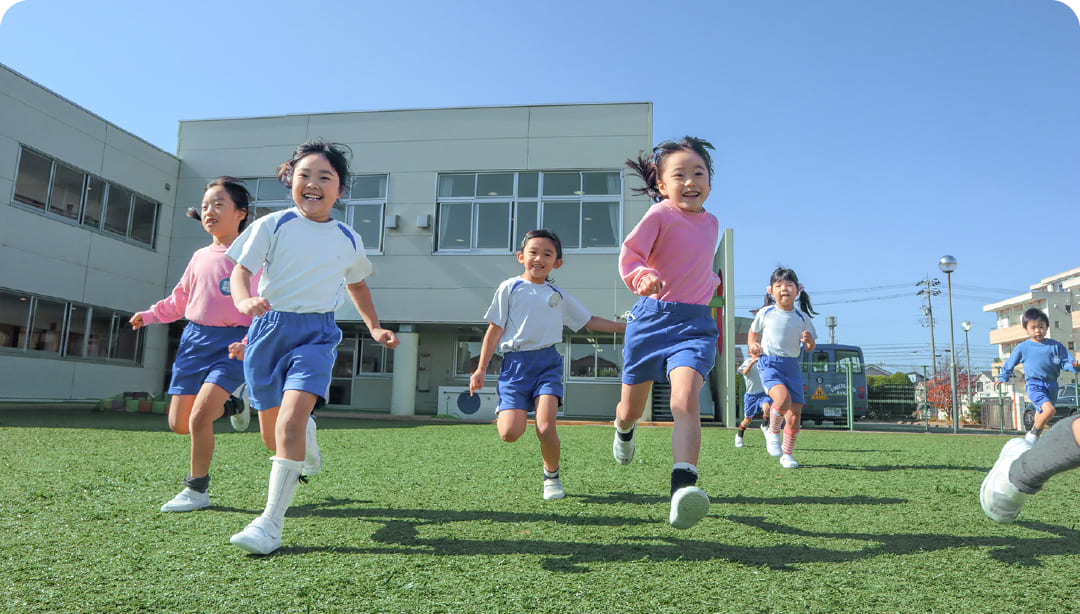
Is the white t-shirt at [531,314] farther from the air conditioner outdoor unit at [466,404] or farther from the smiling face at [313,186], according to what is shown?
the air conditioner outdoor unit at [466,404]

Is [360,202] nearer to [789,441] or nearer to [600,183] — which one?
[600,183]

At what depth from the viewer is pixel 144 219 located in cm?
1680

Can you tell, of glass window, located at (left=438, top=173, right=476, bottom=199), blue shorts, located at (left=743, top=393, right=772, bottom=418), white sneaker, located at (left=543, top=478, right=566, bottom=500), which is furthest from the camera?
glass window, located at (left=438, top=173, right=476, bottom=199)

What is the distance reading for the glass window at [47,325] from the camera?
1381cm

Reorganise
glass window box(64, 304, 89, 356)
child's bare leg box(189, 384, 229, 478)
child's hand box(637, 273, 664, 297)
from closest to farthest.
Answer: child's hand box(637, 273, 664, 297)
child's bare leg box(189, 384, 229, 478)
glass window box(64, 304, 89, 356)

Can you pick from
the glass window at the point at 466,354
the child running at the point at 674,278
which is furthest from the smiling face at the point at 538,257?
the glass window at the point at 466,354

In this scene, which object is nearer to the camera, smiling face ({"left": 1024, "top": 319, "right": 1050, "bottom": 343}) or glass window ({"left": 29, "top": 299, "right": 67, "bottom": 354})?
smiling face ({"left": 1024, "top": 319, "right": 1050, "bottom": 343})

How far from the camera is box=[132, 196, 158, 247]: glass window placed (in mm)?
16484

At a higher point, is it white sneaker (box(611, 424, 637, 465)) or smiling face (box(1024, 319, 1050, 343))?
smiling face (box(1024, 319, 1050, 343))

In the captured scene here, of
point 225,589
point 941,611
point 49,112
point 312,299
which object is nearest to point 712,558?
point 941,611

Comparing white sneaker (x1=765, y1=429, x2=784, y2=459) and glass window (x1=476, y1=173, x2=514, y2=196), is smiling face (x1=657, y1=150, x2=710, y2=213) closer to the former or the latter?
white sneaker (x1=765, y1=429, x2=784, y2=459)

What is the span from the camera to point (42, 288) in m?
13.9

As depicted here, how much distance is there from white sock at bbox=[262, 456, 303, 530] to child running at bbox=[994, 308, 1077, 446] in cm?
785

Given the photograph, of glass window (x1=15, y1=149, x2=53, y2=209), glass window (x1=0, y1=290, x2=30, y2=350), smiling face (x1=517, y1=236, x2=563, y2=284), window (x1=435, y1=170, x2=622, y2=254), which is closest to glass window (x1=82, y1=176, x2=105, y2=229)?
glass window (x1=15, y1=149, x2=53, y2=209)
